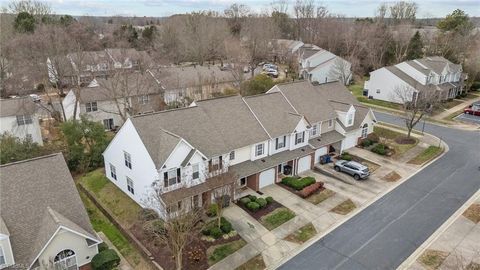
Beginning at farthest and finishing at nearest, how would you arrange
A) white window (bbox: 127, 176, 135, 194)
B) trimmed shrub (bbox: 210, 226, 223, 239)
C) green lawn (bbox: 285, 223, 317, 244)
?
white window (bbox: 127, 176, 135, 194) < green lawn (bbox: 285, 223, 317, 244) < trimmed shrub (bbox: 210, 226, 223, 239)

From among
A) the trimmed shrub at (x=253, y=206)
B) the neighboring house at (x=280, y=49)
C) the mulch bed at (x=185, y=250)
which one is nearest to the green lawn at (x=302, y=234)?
the trimmed shrub at (x=253, y=206)

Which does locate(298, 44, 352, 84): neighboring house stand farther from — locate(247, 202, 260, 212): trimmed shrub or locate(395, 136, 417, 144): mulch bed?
locate(247, 202, 260, 212): trimmed shrub

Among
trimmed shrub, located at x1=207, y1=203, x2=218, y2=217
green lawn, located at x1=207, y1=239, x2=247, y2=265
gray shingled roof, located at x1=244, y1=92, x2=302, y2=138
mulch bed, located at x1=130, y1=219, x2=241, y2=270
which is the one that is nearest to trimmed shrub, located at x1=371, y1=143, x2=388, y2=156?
gray shingled roof, located at x1=244, y1=92, x2=302, y2=138

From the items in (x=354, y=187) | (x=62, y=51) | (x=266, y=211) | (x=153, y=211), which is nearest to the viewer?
(x=153, y=211)

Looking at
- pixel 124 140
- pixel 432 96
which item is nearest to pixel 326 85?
pixel 432 96

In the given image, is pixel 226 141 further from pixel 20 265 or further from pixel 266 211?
pixel 20 265

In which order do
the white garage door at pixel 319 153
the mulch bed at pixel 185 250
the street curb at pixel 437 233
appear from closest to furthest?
1. the mulch bed at pixel 185 250
2. the street curb at pixel 437 233
3. the white garage door at pixel 319 153

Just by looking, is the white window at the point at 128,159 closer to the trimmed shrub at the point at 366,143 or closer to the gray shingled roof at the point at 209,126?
the gray shingled roof at the point at 209,126
